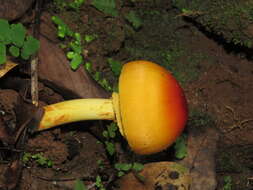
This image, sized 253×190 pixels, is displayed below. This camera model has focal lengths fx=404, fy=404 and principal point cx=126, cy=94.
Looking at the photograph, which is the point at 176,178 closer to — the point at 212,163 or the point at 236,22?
the point at 212,163

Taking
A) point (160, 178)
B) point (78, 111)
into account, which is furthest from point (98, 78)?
point (160, 178)

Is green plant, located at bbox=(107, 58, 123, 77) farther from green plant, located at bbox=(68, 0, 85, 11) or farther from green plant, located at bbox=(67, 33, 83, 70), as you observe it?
green plant, located at bbox=(68, 0, 85, 11)

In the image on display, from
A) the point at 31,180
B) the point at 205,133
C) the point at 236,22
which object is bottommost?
the point at 31,180

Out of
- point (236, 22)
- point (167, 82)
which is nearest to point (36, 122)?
point (167, 82)

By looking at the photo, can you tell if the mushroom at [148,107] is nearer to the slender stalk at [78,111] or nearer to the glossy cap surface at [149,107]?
the glossy cap surface at [149,107]

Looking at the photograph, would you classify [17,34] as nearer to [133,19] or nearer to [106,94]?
[106,94]

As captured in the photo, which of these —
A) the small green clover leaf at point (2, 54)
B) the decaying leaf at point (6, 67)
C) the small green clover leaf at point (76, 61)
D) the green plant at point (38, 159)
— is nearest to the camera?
the small green clover leaf at point (2, 54)

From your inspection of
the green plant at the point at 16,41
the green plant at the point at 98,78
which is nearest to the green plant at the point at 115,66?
the green plant at the point at 98,78
